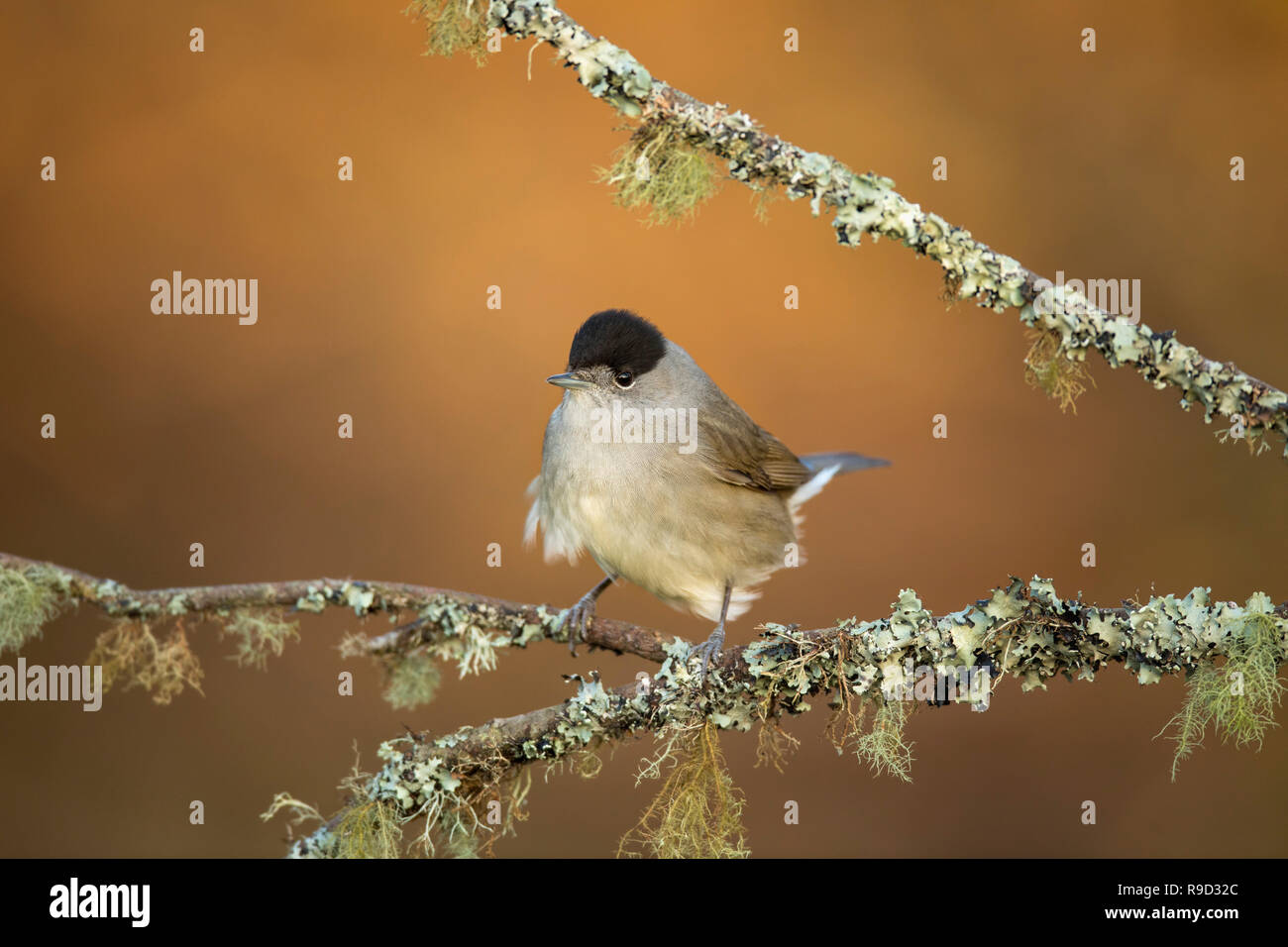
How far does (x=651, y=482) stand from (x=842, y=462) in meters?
0.97

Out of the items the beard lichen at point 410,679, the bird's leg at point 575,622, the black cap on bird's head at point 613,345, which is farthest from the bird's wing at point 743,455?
the beard lichen at point 410,679

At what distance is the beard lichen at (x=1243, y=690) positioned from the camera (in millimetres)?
1612

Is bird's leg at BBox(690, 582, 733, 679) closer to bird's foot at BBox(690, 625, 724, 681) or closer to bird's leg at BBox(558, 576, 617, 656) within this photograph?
bird's foot at BBox(690, 625, 724, 681)

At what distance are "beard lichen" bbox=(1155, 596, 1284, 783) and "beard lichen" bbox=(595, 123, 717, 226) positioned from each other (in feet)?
3.53

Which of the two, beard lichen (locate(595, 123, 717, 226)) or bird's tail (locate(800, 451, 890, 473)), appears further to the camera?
bird's tail (locate(800, 451, 890, 473))

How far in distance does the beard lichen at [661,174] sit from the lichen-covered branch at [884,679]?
734 millimetres

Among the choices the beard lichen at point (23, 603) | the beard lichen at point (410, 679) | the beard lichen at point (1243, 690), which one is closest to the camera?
the beard lichen at point (1243, 690)

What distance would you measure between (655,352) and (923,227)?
113cm

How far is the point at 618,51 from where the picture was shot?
1703mm

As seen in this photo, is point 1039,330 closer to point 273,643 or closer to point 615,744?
point 615,744

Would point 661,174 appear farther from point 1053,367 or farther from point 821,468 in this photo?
point 821,468

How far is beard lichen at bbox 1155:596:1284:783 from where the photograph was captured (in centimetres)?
161

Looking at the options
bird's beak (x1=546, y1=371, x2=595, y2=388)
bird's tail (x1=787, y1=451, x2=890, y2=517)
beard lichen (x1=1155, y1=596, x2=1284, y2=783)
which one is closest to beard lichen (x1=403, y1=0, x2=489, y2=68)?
bird's beak (x1=546, y1=371, x2=595, y2=388)

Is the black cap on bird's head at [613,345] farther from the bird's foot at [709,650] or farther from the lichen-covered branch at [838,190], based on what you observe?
the lichen-covered branch at [838,190]
